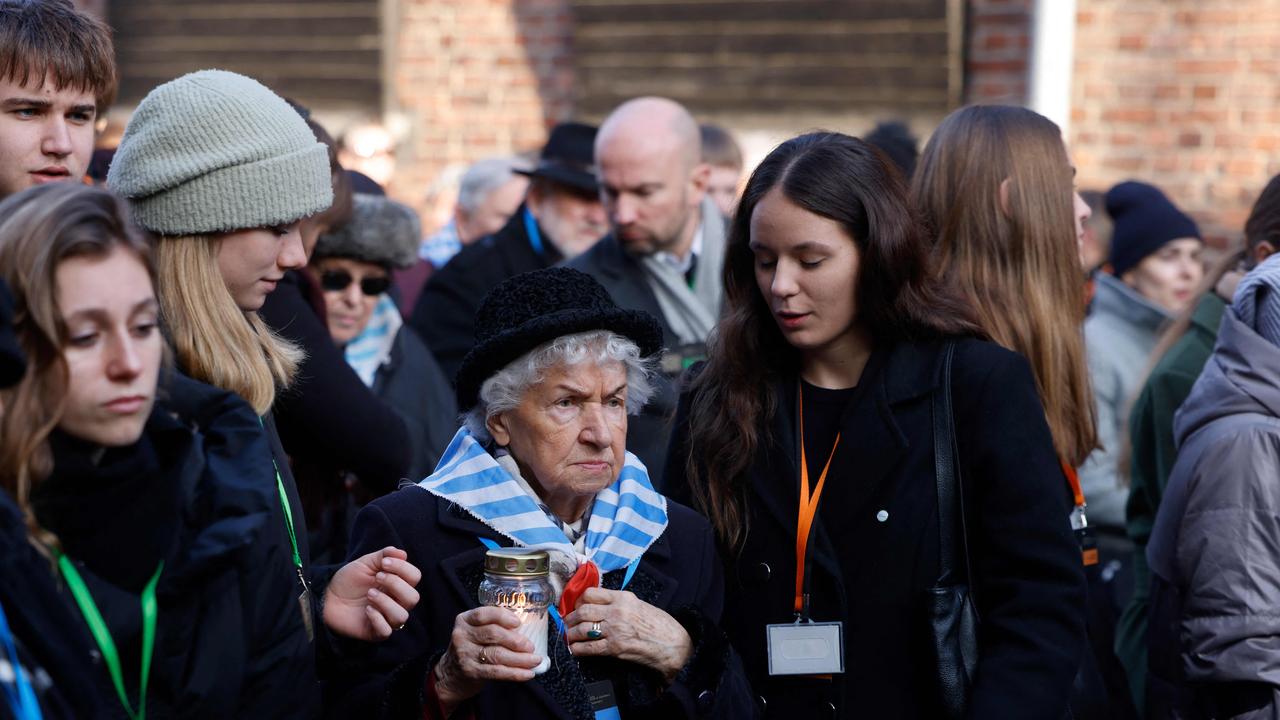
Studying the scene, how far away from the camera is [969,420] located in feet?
10.0

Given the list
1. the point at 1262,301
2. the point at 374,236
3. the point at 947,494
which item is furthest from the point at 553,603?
the point at 374,236

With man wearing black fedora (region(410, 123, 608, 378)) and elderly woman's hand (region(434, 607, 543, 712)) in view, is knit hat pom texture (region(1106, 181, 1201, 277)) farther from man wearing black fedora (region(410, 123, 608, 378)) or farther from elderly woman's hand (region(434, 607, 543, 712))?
elderly woman's hand (region(434, 607, 543, 712))

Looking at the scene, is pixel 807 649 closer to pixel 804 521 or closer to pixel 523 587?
pixel 804 521

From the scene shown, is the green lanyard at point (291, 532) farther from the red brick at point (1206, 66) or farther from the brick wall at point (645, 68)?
the red brick at point (1206, 66)

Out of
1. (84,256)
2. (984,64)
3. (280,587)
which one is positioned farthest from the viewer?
(984,64)

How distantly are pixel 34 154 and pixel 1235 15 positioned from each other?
A: 6.27 meters

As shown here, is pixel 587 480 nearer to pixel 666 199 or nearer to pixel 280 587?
pixel 280 587

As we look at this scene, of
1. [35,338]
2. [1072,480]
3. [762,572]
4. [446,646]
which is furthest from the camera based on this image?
[1072,480]

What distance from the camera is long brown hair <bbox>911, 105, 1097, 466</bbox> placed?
12.1ft

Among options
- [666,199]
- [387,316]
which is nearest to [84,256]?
[387,316]

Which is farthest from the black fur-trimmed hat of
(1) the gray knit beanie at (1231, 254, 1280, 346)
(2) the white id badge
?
(1) the gray knit beanie at (1231, 254, 1280, 346)

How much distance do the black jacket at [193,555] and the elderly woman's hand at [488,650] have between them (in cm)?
26

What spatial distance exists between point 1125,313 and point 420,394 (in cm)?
302

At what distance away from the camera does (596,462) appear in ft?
9.75
